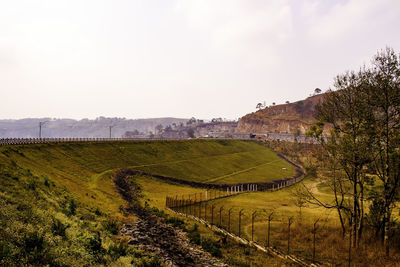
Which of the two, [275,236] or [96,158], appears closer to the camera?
[275,236]

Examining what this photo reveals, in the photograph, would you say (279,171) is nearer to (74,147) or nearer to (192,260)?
(74,147)

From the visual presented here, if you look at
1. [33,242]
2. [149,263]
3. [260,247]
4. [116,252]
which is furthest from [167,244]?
[33,242]

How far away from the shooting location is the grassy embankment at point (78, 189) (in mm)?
14875

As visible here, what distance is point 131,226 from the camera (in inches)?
1121

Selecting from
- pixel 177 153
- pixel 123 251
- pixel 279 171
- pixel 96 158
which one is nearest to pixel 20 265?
pixel 123 251

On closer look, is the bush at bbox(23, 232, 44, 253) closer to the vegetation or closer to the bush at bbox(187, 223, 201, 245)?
the bush at bbox(187, 223, 201, 245)

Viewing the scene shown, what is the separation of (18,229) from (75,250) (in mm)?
3511

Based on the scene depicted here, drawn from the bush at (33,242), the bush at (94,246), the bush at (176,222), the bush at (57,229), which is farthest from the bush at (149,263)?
the bush at (176,222)

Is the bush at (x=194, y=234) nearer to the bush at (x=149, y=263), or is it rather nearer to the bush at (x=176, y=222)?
the bush at (x=176, y=222)

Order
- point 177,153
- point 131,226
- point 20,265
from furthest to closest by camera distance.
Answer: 1. point 177,153
2. point 131,226
3. point 20,265

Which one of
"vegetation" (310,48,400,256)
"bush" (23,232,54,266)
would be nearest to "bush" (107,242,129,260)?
"bush" (23,232,54,266)

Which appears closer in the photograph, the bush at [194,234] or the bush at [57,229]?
the bush at [57,229]

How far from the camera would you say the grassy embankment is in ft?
48.8

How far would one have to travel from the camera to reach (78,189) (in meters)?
39.2
